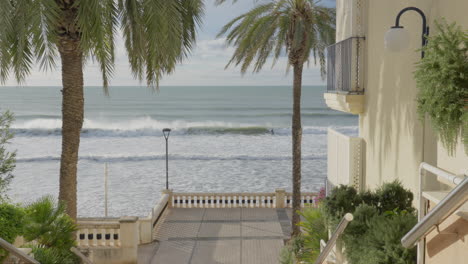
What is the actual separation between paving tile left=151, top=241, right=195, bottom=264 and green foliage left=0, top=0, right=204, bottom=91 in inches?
207

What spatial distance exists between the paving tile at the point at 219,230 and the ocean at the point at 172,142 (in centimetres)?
518

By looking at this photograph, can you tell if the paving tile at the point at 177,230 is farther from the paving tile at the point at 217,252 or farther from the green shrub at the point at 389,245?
the green shrub at the point at 389,245

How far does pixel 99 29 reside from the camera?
8797mm

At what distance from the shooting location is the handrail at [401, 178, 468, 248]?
219 centimetres

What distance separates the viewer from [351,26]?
32.9 feet

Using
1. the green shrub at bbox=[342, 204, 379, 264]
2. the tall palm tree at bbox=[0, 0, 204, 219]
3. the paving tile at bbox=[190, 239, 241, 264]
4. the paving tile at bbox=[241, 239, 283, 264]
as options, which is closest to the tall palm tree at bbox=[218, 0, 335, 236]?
the paving tile at bbox=[241, 239, 283, 264]

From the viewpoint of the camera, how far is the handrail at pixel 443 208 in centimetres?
219

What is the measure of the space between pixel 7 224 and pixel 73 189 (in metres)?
2.14

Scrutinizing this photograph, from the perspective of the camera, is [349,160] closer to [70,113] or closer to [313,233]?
[313,233]

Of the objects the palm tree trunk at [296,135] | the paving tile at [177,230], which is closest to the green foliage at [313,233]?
the palm tree trunk at [296,135]

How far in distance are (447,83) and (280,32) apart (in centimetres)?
1105

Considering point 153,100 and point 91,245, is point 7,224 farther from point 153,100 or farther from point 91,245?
point 153,100

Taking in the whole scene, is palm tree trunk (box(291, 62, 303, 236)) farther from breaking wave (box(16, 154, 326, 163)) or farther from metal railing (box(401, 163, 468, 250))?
breaking wave (box(16, 154, 326, 163))

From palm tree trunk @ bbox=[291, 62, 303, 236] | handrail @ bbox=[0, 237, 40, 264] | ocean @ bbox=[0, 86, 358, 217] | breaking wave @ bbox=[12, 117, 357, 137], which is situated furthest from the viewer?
breaking wave @ bbox=[12, 117, 357, 137]
